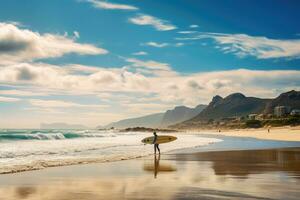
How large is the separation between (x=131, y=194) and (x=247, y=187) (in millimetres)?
4461

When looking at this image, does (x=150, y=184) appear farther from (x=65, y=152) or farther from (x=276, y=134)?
(x=276, y=134)

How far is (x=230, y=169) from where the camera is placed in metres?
21.0

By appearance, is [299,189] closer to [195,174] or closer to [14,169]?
[195,174]

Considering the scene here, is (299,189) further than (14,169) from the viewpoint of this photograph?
No

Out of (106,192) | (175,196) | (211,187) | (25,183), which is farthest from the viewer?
(25,183)

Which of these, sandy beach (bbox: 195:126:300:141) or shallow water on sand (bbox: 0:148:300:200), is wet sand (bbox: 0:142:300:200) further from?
sandy beach (bbox: 195:126:300:141)

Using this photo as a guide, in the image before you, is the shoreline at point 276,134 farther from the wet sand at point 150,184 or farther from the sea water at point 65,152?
the wet sand at point 150,184

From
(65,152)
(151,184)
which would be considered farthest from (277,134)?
(151,184)

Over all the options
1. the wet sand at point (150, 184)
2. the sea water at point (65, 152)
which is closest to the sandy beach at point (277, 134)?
the sea water at point (65, 152)

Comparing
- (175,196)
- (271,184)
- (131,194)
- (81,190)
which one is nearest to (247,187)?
(271,184)

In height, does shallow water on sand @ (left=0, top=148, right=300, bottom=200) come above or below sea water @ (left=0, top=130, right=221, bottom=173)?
below

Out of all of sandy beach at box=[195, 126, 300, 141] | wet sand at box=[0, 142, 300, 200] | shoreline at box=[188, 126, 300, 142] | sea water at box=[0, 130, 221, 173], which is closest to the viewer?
wet sand at box=[0, 142, 300, 200]

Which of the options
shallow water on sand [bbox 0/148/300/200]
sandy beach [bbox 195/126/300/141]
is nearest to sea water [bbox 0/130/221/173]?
shallow water on sand [bbox 0/148/300/200]

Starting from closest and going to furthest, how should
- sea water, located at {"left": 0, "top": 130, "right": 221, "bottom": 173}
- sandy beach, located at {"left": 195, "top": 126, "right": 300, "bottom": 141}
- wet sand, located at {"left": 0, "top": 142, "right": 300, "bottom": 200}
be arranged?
1. wet sand, located at {"left": 0, "top": 142, "right": 300, "bottom": 200}
2. sea water, located at {"left": 0, "top": 130, "right": 221, "bottom": 173}
3. sandy beach, located at {"left": 195, "top": 126, "right": 300, "bottom": 141}
